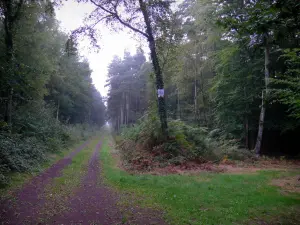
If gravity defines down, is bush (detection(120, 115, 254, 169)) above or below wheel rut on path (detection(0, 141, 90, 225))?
above

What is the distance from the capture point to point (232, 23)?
434 cm

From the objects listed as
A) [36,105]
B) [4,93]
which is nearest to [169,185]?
[4,93]

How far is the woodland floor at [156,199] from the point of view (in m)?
4.68

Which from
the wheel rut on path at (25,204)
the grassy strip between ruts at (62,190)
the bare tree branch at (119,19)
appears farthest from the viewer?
the bare tree branch at (119,19)

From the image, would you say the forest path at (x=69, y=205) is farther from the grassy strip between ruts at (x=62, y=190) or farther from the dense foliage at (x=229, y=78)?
the dense foliage at (x=229, y=78)

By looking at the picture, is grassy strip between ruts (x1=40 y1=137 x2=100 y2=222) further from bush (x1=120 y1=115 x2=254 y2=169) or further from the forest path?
bush (x1=120 y1=115 x2=254 y2=169)

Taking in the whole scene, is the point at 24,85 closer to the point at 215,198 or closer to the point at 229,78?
the point at 215,198

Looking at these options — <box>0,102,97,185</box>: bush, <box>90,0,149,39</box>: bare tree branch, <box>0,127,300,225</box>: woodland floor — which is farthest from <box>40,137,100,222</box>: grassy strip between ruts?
<box>90,0,149,39</box>: bare tree branch

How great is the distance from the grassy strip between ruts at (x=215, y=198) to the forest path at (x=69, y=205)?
593 millimetres

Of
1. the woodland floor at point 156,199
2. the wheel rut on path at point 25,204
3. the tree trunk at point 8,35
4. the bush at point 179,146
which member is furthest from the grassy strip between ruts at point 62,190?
the tree trunk at point 8,35

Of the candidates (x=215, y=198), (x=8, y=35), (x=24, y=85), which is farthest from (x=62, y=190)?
(x=8, y=35)

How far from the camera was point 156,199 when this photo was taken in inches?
232

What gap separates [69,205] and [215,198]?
158 inches

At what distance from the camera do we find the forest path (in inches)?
182
